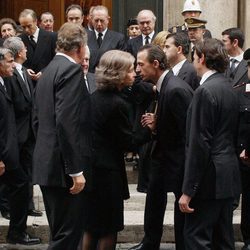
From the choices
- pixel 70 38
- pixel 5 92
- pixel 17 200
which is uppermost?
pixel 70 38

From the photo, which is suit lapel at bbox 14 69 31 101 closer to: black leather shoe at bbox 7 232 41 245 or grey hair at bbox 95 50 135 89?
black leather shoe at bbox 7 232 41 245

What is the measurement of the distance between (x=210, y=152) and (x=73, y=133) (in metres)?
1.06

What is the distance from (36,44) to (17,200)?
2.67 meters

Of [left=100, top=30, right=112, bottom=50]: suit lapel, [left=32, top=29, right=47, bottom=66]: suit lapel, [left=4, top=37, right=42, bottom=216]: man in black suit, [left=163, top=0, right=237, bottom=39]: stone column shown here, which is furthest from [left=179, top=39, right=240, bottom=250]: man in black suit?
[left=163, top=0, right=237, bottom=39]: stone column

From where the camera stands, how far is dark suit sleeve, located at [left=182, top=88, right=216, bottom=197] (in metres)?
6.30

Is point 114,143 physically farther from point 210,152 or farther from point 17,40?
point 17,40

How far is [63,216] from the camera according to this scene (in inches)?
247

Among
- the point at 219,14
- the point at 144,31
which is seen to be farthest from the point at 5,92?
the point at 219,14

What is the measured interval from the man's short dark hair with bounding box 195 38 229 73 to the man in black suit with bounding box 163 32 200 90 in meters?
1.42

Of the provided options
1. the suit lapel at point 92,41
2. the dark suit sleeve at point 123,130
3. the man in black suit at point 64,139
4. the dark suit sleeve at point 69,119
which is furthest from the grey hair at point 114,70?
the suit lapel at point 92,41

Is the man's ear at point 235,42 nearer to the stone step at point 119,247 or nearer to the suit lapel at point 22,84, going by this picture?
the stone step at point 119,247

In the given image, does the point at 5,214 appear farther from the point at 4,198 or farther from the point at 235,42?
the point at 235,42

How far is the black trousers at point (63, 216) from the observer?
6.26m

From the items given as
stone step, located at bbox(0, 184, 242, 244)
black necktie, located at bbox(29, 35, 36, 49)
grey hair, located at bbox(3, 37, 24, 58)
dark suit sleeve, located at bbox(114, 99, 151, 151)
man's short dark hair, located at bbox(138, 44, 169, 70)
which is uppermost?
man's short dark hair, located at bbox(138, 44, 169, 70)
